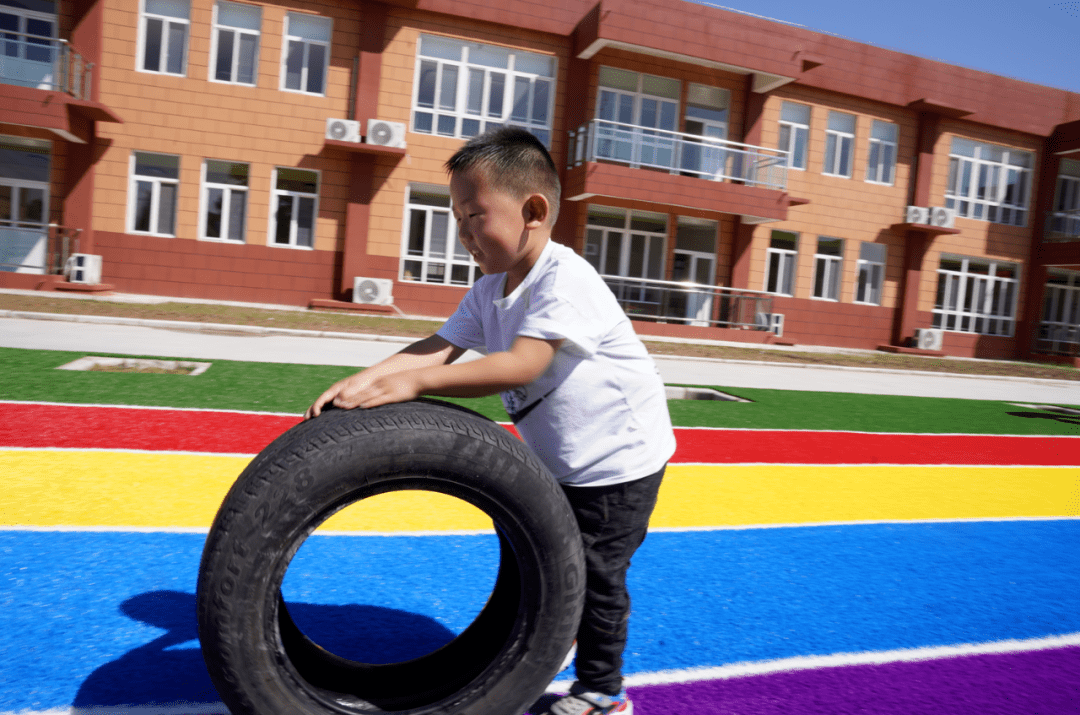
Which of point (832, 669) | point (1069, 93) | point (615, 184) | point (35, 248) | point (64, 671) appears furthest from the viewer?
point (1069, 93)

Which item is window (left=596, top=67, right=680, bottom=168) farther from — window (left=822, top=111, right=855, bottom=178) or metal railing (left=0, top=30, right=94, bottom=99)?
metal railing (left=0, top=30, right=94, bottom=99)

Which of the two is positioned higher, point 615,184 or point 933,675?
point 615,184

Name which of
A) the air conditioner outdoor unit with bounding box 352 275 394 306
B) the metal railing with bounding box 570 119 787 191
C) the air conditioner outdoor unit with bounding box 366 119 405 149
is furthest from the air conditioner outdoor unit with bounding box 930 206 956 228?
the air conditioner outdoor unit with bounding box 352 275 394 306

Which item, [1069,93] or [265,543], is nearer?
[265,543]

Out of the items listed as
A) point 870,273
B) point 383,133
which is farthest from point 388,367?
point 870,273

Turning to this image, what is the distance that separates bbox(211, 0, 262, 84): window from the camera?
65.0 feet

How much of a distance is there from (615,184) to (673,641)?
747 inches

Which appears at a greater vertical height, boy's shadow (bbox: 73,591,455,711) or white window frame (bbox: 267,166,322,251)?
white window frame (bbox: 267,166,322,251)

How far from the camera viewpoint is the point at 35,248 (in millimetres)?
18500

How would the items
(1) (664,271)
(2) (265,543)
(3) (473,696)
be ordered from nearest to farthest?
(2) (265,543)
(3) (473,696)
(1) (664,271)

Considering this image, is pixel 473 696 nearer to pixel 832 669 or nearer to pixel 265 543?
pixel 265 543

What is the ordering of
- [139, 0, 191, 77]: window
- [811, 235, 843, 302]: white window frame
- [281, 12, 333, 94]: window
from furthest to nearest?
[811, 235, 843, 302]: white window frame < [281, 12, 333, 94]: window < [139, 0, 191, 77]: window

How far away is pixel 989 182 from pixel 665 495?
2787 centimetres

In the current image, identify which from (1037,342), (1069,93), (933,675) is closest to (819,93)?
(1069,93)
